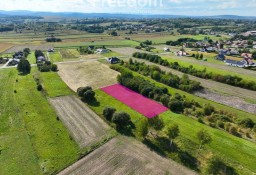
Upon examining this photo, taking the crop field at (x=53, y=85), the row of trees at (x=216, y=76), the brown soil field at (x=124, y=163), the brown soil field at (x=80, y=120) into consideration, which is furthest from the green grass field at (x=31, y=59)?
the brown soil field at (x=124, y=163)

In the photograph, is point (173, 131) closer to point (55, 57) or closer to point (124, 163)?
point (124, 163)

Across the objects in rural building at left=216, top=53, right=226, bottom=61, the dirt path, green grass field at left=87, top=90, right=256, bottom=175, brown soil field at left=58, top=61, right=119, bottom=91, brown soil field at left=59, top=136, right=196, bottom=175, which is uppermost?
rural building at left=216, top=53, right=226, bottom=61

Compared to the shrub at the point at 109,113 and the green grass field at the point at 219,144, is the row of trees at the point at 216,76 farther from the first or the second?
the shrub at the point at 109,113

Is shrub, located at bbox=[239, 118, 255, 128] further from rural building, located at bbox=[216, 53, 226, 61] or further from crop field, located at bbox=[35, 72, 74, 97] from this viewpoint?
rural building, located at bbox=[216, 53, 226, 61]

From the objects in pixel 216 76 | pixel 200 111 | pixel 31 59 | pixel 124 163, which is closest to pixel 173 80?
pixel 216 76

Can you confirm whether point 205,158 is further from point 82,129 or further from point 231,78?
point 231,78

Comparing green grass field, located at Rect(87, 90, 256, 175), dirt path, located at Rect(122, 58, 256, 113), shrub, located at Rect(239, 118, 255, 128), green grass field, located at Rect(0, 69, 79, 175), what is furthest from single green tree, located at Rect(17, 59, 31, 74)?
shrub, located at Rect(239, 118, 255, 128)
